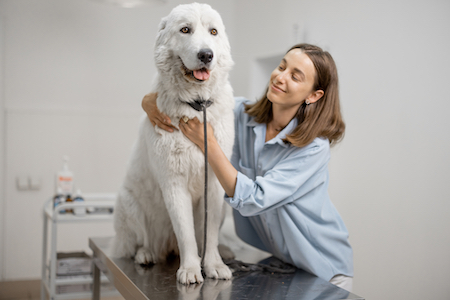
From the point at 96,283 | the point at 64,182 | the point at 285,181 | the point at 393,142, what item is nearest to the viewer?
the point at 285,181

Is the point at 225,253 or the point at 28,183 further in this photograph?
the point at 28,183

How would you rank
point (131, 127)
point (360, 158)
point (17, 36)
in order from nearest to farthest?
point (360, 158) < point (17, 36) < point (131, 127)

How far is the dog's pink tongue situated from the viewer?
1.42 m

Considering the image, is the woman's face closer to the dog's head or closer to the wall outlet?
the dog's head

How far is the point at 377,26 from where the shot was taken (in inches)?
113

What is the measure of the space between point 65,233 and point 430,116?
3.45 metres

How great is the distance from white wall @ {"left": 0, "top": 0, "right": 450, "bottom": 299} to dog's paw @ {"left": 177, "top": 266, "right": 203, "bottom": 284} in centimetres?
166

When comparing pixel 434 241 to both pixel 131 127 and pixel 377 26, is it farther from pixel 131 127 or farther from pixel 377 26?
pixel 131 127

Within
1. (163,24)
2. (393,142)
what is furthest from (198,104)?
Answer: (393,142)

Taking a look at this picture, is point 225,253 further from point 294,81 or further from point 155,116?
point 294,81

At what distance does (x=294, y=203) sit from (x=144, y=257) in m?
0.69

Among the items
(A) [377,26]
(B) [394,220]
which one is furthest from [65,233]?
(A) [377,26]

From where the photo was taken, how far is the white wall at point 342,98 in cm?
249

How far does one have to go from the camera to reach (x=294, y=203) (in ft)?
5.57
